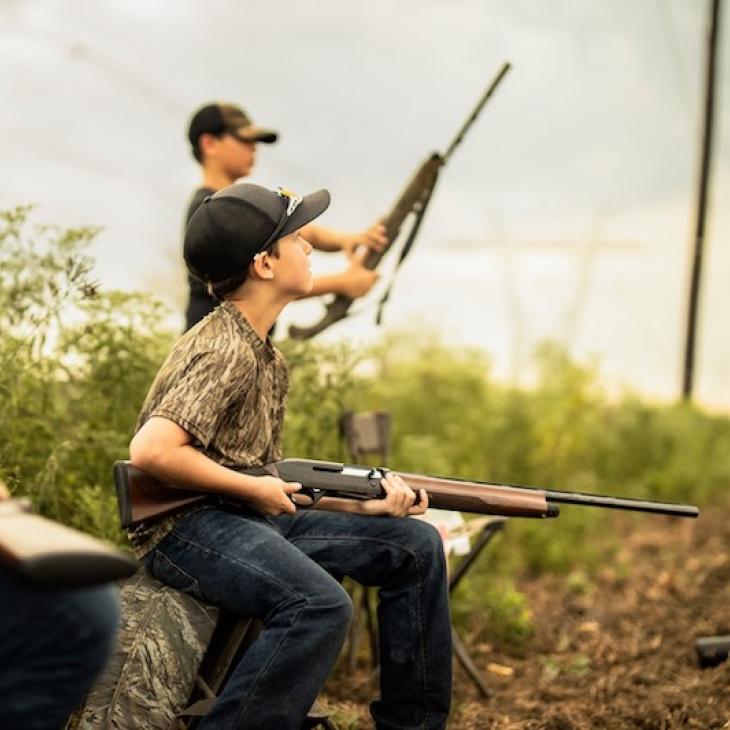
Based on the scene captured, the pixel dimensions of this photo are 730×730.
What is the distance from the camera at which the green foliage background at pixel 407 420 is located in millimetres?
4785

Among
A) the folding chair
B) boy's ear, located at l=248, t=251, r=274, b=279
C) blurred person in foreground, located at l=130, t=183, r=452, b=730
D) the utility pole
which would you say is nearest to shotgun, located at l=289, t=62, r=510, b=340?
the folding chair

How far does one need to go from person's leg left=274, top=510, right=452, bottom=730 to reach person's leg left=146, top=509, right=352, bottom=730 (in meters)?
0.36

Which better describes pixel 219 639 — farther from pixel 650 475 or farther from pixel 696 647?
pixel 650 475

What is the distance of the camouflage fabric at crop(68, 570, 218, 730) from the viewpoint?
3.66m

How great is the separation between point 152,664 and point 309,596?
667 mm

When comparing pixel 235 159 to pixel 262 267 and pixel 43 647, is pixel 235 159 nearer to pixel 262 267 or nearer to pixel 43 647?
pixel 262 267

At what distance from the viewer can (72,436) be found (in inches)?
196

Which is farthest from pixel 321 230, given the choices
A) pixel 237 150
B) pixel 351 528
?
pixel 351 528

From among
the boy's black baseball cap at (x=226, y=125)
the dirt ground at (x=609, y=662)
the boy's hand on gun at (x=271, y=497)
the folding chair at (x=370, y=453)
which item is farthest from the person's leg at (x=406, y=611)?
the boy's black baseball cap at (x=226, y=125)

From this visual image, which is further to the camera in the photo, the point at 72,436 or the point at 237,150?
the point at 237,150

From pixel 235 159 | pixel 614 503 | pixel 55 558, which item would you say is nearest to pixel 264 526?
pixel 55 558

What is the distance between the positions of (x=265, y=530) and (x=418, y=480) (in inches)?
26.4

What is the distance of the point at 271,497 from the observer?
3605 millimetres

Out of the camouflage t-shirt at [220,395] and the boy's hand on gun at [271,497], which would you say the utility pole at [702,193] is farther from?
the boy's hand on gun at [271,497]
